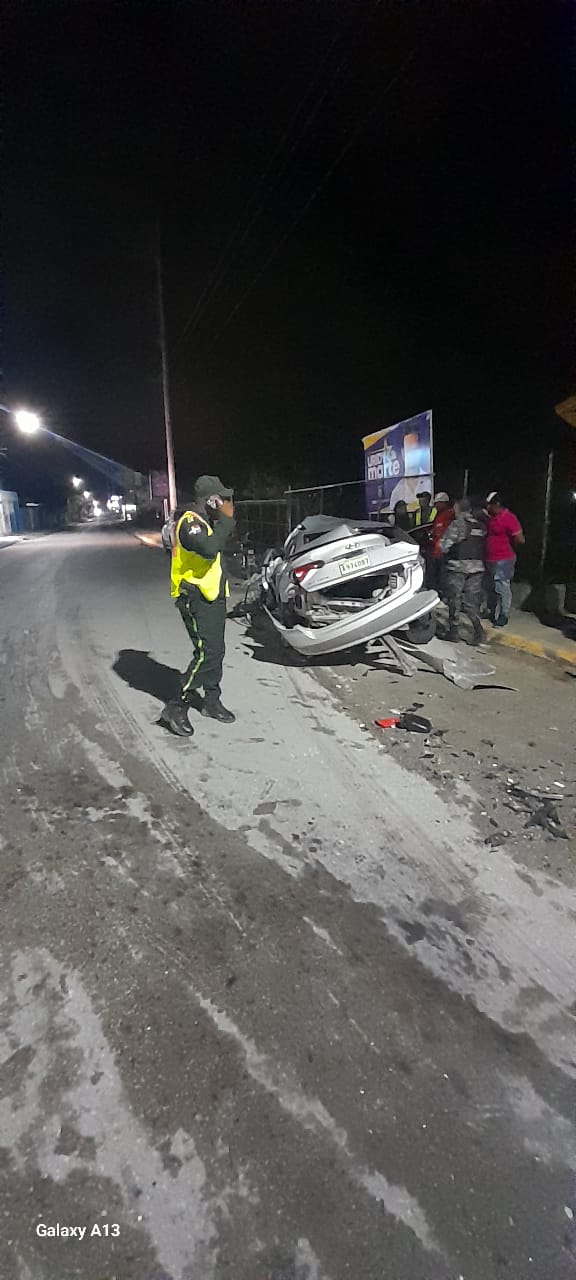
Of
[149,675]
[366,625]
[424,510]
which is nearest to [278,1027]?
[366,625]

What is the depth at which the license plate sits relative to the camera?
229 inches

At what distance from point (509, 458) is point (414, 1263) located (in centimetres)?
1465

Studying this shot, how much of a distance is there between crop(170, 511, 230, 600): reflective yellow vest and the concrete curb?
4.05m

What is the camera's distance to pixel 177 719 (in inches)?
192

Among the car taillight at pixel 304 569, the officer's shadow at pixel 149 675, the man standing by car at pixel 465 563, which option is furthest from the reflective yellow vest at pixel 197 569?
the man standing by car at pixel 465 563

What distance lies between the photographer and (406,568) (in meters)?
6.01

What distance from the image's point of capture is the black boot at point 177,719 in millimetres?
4820

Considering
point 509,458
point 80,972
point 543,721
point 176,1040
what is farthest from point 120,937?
point 509,458

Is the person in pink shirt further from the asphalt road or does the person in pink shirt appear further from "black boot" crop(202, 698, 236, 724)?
"black boot" crop(202, 698, 236, 724)

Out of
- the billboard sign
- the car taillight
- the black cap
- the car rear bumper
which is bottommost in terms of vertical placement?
the car rear bumper

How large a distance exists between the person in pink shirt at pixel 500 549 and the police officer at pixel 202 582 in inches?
159

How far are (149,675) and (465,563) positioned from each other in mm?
3863

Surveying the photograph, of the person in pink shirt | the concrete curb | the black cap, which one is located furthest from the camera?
the person in pink shirt

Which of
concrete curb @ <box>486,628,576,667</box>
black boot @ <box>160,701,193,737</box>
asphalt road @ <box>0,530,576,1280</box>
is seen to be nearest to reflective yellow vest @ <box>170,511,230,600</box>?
black boot @ <box>160,701,193,737</box>
